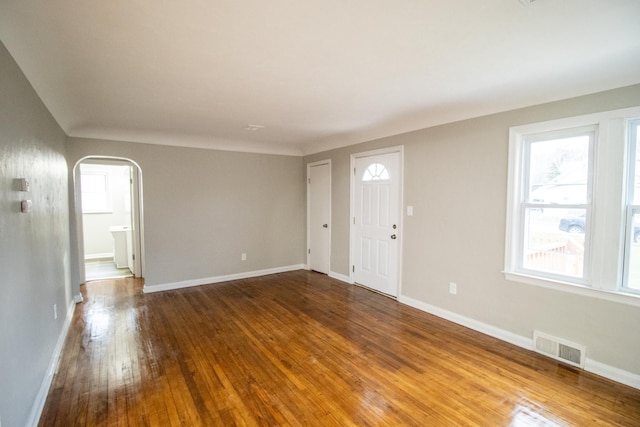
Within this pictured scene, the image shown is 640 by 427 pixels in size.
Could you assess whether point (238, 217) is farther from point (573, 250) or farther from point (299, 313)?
point (573, 250)

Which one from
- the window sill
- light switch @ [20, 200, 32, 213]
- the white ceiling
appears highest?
the white ceiling

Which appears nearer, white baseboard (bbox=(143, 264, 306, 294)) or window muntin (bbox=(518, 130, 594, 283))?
window muntin (bbox=(518, 130, 594, 283))

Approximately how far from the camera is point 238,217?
5355 millimetres

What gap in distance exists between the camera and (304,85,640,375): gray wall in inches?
97.3

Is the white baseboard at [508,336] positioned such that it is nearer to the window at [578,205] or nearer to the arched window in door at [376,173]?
the window at [578,205]

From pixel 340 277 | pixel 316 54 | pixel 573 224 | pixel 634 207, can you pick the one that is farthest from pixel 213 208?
pixel 634 207

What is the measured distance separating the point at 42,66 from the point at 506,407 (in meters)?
3.98

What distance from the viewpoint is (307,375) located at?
8.09ft

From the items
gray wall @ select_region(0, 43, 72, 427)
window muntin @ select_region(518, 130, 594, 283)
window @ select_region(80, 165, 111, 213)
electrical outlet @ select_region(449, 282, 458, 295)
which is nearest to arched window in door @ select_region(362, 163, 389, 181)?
electrical outlet @ select_region(449, 282, 458, 295)

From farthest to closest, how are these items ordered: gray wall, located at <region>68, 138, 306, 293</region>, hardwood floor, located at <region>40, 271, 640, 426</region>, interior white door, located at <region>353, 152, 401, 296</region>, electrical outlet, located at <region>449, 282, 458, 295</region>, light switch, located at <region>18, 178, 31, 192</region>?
gray wall, located at <region>68, 138, 306, 293</region> → interior white door, located at <region>353, 152, 401, 296</region> → electrical outlet, located at <region>449, 282, 458, 295</region> → hardwood floor, located at <region>40, 271, 640, 426</region> → light switch, located at <region>18, 178, 31, 192</region>

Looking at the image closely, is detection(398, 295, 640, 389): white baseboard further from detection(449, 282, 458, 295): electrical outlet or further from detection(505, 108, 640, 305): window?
detection(505, 108, 640, 305): window

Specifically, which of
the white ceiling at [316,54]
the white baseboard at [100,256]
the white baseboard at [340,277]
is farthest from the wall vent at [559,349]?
the white baseboard at [100,256]

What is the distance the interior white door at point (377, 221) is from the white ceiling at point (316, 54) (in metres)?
1.05

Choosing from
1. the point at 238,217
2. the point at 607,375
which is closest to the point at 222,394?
the point at 607,375
